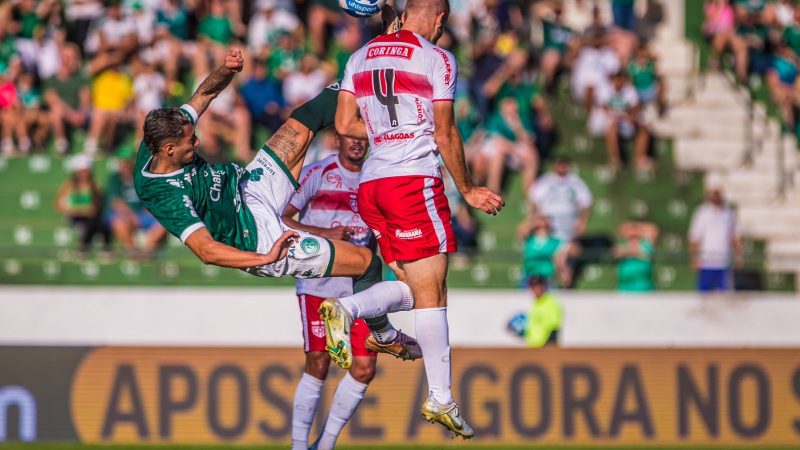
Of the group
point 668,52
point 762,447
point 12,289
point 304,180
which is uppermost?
point 668,52

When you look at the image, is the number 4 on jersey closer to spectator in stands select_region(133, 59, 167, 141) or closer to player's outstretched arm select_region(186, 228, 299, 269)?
player's outstretched arm select_region(186, 228, 299, 269)

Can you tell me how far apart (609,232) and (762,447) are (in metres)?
5.27

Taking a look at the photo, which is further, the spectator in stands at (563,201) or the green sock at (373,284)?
the spectator in stands at (563,201)

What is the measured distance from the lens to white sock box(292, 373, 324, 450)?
1160 cm

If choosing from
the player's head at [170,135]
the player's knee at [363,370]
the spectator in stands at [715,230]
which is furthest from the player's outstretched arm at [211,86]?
the spectator in stands at [715,230]

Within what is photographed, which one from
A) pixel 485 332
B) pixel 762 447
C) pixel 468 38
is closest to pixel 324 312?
pixel 762 447

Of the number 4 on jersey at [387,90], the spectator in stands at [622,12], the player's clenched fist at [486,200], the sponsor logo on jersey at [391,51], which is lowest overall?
the player's clenched fist at [486,200]

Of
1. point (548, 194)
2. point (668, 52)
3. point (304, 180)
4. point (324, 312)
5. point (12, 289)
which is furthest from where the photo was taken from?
point (668, 52)

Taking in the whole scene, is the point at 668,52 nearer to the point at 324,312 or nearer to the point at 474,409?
the point at 474,409

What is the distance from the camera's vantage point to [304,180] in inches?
450

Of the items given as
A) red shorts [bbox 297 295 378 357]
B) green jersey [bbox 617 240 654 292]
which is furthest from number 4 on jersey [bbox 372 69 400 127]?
green jersey [bbox 617 240 654 292]

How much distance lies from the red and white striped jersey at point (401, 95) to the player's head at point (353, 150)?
55.5 inches

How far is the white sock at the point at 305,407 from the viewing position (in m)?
11.6

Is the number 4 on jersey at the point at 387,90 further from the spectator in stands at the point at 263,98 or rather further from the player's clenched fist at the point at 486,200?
the spectator in stands at the point at 263,98
